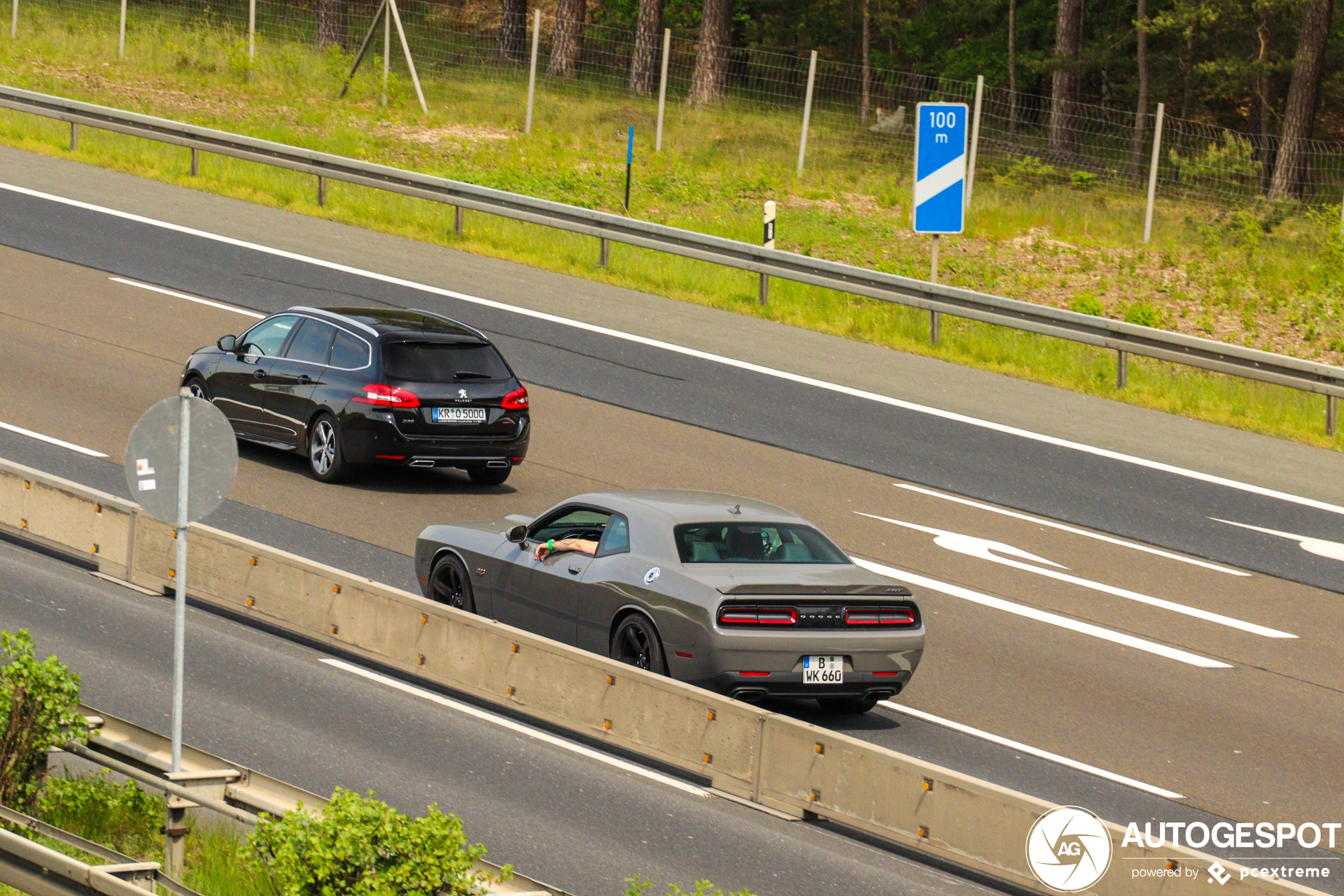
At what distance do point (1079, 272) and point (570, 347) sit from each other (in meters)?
9.50

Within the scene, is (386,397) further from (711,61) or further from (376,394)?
(711,61)

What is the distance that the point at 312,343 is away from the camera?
54.9 ft

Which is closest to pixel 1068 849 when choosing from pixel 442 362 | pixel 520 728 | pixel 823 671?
pixel 823 671

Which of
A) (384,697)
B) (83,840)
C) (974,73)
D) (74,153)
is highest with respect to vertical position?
(974,73)

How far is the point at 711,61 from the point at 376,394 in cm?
2515

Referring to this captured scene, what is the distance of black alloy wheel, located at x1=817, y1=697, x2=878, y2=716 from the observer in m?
11.3

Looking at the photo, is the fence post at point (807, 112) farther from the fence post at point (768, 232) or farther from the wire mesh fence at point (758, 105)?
the fence post at point (768, 232)

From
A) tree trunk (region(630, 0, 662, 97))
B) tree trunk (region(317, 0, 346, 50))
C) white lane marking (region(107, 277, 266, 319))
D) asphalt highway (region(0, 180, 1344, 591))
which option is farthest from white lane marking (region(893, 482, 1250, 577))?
tree trunk (region(317, 0, 346, 50))

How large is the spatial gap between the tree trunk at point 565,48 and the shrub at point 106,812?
32393 mm

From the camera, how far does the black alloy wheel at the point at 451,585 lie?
1233cm

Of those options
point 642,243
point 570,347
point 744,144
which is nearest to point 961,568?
point 570,347

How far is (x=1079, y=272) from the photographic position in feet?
86.4

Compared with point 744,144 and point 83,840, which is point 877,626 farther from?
point 744,144

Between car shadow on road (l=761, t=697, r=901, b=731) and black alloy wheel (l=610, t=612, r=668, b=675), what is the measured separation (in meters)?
1.01
